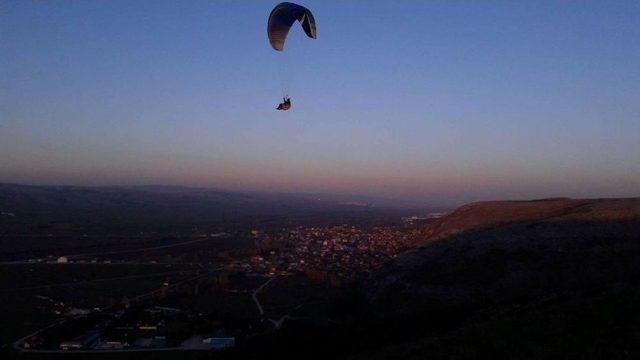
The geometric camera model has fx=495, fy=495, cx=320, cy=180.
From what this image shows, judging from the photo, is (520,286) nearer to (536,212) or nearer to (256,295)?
(536,212)

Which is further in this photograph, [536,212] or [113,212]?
[113,212]

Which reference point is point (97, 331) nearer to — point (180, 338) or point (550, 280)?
point (180, 338)

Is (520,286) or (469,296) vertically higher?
(520,286)

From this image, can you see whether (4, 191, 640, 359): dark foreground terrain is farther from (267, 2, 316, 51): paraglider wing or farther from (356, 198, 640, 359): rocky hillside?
(267, 2, 316, 51): paraglider wing

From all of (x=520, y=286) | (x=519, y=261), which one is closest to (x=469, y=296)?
(x=520, y=286)

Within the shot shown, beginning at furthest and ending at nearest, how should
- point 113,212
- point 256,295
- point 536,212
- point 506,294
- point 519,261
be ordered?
point 113,212 < point 536,212 < point 256,295 < point 519,261 < point 506,294

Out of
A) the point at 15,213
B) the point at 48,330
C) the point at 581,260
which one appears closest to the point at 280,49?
the point at 581,260

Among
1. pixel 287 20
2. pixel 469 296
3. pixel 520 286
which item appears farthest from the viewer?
pixel 469 296

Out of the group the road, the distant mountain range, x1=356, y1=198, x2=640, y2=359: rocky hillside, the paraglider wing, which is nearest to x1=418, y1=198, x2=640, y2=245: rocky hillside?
x1=356, y1=198, x2=640, y2=359: rocky hillside

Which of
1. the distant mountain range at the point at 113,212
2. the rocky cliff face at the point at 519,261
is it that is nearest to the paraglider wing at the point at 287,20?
the rocky cliff face at the point at 519,261
